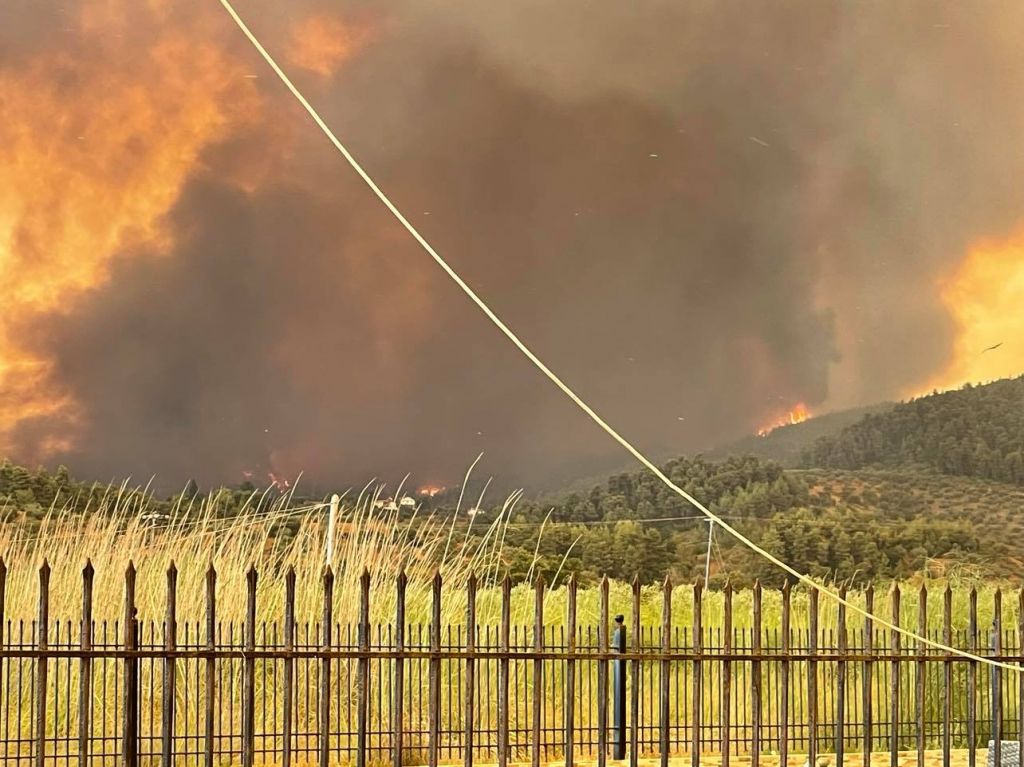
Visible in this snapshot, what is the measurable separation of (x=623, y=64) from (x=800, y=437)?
12.3ft

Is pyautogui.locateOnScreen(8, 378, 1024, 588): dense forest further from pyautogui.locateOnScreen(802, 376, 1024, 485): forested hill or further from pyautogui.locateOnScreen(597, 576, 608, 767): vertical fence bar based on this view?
pyautogui.locateOnScreen(597, 576, 608, 767): vertical fence bar

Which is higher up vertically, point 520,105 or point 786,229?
point 520,105

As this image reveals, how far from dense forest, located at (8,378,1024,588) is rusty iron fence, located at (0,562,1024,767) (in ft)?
7.67

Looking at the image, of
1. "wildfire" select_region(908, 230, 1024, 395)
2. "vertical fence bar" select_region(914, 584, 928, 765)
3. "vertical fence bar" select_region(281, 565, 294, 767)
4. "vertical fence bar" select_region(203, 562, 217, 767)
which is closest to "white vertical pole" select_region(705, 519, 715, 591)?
"wildfire" select_region(908, 230, 1024, 395)

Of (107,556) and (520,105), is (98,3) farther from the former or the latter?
(107,556)

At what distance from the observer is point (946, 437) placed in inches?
476

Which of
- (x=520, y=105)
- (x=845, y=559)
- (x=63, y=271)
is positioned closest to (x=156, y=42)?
(x=63, y=271)

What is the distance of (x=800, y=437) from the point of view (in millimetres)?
11523

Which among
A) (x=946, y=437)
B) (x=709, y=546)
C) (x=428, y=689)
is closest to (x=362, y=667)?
(x=428, y=689)

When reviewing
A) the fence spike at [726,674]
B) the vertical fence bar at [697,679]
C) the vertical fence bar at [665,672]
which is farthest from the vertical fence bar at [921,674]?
the vertical fence bar at [665,672]

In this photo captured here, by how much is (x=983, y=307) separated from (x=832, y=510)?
2383 mm

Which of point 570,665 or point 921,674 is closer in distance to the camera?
point 570,665

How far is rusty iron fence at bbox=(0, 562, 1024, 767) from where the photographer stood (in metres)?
4.18

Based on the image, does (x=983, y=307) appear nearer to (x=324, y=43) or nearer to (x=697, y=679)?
(x=324, y=43)
